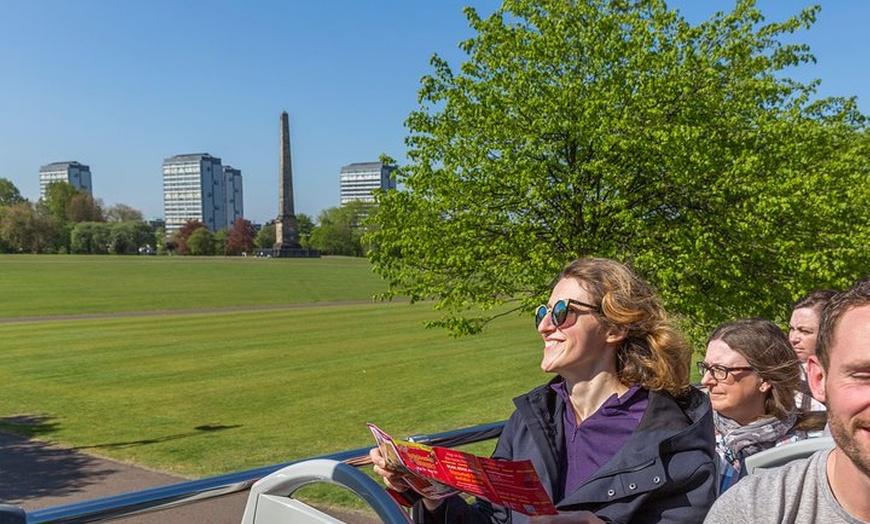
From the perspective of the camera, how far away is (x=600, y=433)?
2.22m

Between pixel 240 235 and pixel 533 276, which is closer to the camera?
pixel 533 276

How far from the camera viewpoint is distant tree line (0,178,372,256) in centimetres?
9594

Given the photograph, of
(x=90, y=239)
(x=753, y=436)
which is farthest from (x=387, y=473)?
(x=90, y=239)

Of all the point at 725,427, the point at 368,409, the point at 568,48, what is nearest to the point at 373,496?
the point at 725,427

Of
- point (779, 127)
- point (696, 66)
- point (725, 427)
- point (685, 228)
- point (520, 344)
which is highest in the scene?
point (696, 66)

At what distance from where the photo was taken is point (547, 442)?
2221mm

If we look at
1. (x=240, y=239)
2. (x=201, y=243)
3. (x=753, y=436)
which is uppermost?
(x=240, y=239)

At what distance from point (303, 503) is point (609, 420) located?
0.97 meters

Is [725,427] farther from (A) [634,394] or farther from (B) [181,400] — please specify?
(B) [181,400]

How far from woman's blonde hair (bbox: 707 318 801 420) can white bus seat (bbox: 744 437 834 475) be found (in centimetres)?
90

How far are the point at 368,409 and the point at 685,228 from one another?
6278 millimetres

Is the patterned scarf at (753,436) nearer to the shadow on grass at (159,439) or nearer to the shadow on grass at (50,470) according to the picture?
the shadow on grass at (50,470)

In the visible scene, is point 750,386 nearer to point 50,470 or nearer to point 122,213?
point 50,470

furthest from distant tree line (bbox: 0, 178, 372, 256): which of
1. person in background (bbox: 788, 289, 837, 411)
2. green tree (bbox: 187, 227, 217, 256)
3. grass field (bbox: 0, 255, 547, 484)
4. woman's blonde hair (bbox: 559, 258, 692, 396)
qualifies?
woman's blonde hair (bbox: 559, 258, 692, 396)
